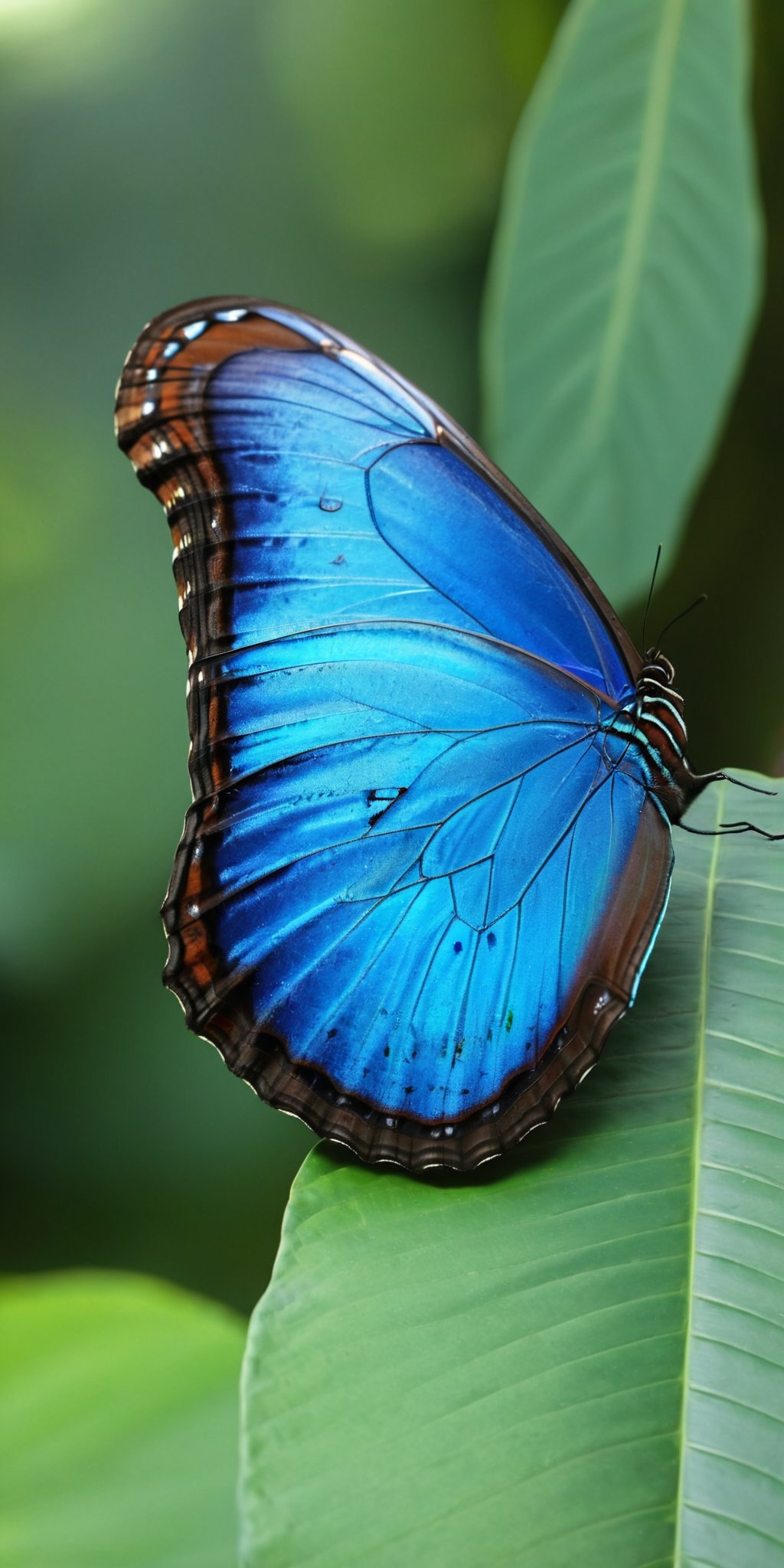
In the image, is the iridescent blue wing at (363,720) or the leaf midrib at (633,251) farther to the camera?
the leaf midrib at (633,251)

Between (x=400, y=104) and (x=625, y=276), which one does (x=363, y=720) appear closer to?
(x=625, y=276)

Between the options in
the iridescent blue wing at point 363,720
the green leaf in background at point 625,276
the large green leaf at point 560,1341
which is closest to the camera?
the large green leaf at point 560,1341

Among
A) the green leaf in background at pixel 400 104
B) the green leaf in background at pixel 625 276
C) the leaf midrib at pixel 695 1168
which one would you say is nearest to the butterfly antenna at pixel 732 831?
the leaf midrib at pixel 695 1168

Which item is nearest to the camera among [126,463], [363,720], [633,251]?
[363,720]

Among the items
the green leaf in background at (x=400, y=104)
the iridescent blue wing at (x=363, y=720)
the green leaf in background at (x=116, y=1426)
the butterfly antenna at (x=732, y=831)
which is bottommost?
the green leaf in background at (x=116, y=1426)

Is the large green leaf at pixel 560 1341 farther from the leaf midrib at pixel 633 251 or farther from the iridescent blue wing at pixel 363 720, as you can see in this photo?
the leaf midrib at pixel 633 251

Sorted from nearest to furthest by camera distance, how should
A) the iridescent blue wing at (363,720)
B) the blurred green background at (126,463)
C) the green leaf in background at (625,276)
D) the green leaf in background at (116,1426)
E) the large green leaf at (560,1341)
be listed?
the large green leaf at (560,1341) < the iridescent blue wing at (363,720) < the green leaf in background at (116,1426) < the green leaf in background at (625,276) < the blurred green background at (126,463)

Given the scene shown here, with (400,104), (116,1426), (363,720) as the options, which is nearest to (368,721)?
(363,720)
